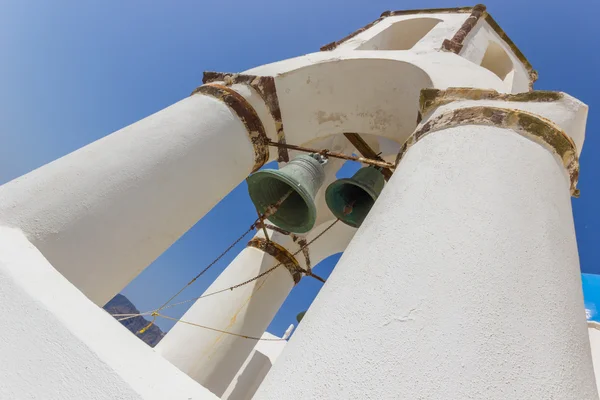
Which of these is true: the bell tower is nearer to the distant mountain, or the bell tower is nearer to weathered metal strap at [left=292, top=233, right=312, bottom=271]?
weathered metal strap at [left=292, top=233, right=312, bottom=271]

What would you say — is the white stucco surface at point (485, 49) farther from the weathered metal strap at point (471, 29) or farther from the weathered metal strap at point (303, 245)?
the weathered metal strap at point (303, 245)

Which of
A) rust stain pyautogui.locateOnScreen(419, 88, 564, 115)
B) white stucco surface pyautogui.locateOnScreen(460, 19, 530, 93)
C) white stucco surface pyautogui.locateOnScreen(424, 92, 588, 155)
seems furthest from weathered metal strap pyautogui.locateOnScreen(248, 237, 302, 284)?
white stucco surface pyautogui.locateOnScreen(460, 19, 530, 93)

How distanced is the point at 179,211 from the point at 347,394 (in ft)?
7.47

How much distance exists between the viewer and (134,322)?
3756cm

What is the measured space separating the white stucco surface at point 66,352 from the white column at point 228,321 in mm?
2935

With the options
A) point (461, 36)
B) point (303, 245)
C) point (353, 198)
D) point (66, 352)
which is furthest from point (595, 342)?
point (66, 352)

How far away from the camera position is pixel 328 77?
4469 millimetres

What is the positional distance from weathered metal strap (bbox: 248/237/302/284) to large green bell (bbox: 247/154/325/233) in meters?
1.58

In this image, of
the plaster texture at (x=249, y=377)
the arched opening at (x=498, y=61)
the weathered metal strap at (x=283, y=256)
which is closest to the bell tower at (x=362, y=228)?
the plaster texture at (x=249, y=377)

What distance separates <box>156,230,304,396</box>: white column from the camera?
14.9 ft

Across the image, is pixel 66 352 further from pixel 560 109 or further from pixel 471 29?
pixel 471 29

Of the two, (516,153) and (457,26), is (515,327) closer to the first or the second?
(516,153)

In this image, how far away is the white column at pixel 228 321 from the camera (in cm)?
453

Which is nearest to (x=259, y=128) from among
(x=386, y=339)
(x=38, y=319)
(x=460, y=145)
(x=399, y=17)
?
(x=460, y=145)
